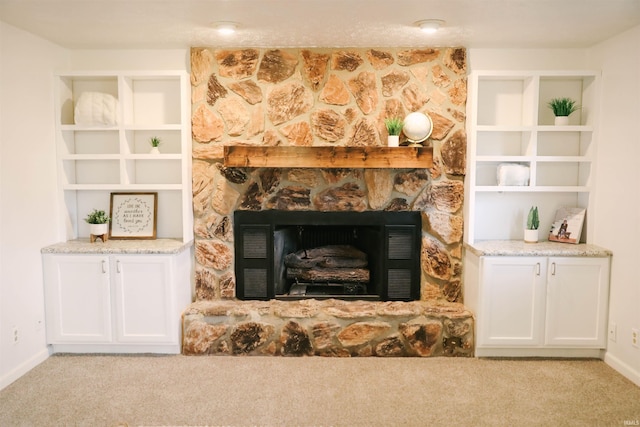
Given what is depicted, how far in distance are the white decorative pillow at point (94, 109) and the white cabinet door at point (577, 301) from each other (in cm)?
328

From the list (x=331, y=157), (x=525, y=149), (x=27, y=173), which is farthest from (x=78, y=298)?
(x=525, y=149)

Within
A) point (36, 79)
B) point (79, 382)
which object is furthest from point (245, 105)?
point (79, 382)

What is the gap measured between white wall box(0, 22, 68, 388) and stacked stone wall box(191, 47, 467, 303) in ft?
3.34

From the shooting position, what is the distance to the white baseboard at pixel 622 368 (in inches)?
122

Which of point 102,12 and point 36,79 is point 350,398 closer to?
point 102,12

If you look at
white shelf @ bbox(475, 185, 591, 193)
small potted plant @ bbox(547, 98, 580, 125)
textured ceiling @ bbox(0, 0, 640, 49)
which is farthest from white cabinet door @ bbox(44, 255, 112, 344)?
small potted plant @ bbox(547, 98, 580, 125)

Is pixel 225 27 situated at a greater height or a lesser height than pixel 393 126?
greater

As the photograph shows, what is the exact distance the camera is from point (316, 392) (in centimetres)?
299

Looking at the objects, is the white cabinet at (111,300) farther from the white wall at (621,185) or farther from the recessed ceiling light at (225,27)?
the white wall at (621,185)

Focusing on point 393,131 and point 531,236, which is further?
point 531,236

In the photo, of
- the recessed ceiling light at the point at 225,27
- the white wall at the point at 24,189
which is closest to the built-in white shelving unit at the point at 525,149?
the recessed ceiling light at the point at 225,27

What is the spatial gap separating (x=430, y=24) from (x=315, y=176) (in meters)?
1.37

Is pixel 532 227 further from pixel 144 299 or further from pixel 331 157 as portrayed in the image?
pixel 144 299

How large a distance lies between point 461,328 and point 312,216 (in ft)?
4.46
